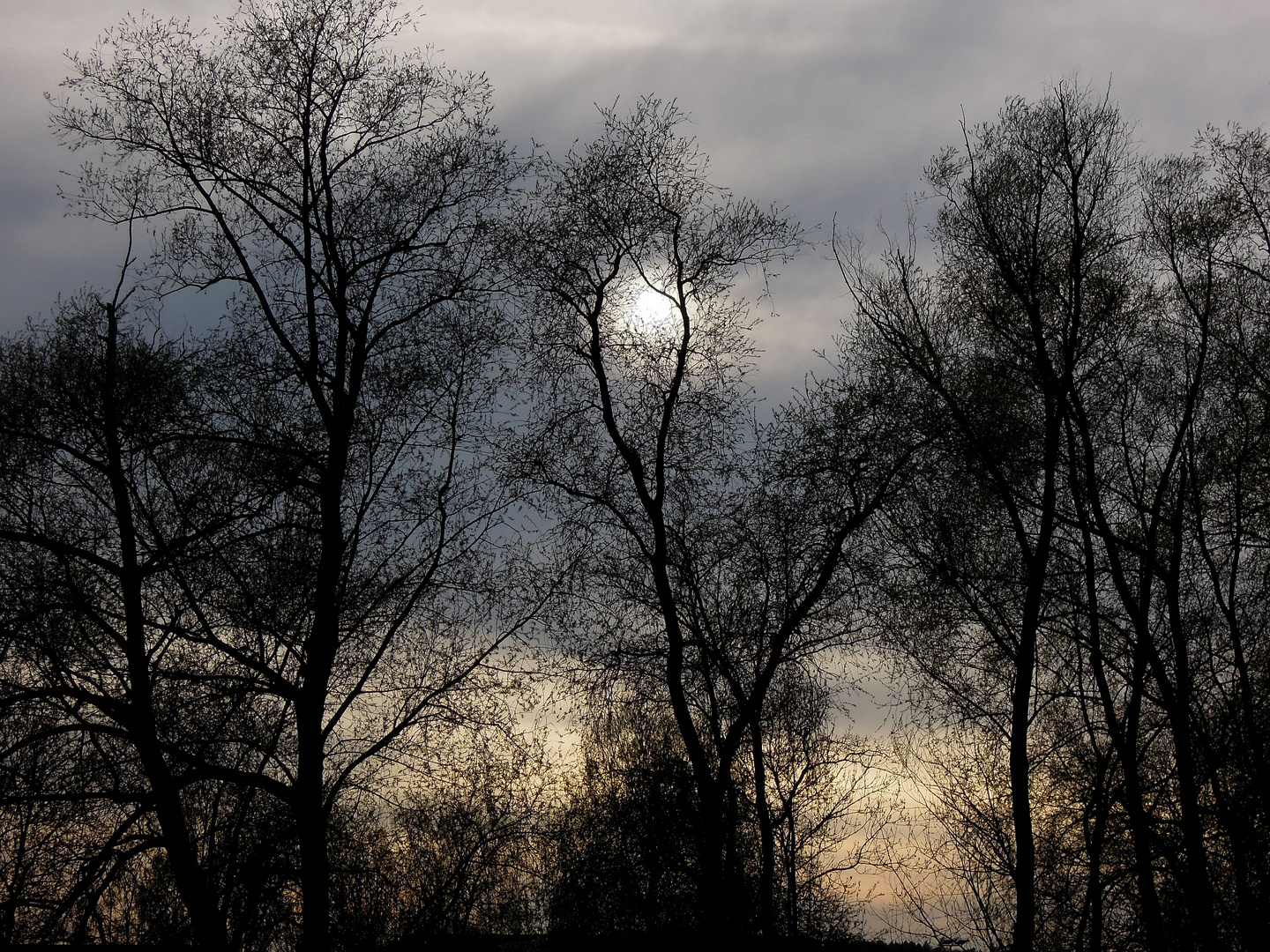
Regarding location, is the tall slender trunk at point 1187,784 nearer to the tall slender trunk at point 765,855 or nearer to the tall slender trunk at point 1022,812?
the tall slender trunk at point 1022,812

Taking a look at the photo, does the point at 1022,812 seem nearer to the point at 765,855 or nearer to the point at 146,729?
the point at 765,855

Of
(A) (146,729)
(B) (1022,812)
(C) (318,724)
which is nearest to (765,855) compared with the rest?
(B) (1022,812)

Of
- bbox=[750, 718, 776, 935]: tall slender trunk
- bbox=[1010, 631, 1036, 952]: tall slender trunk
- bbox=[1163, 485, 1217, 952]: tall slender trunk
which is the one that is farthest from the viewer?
bbox=[750, 718, 776, 935]: tall slender trunk

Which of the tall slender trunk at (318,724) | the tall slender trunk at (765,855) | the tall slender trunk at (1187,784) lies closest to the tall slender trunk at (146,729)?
the tall slender trunk at (318,724)

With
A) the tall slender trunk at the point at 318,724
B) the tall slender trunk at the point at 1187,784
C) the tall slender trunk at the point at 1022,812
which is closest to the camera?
the tall slender trunk at the point at 318,724

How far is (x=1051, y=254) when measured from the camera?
626 inches

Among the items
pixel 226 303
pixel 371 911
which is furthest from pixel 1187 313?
pixel 371 911

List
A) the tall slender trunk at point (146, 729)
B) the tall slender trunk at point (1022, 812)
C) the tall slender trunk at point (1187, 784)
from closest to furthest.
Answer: the tall slender trunk at point (146, 729), the tall slender trunk at point (1022, 812), the tall slender trunk at point (1187, 784)

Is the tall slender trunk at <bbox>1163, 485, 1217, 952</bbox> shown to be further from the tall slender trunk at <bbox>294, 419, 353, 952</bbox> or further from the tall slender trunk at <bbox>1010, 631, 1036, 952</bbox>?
the tall slender trunk at <bbox>294, 419, 353, 952</bbox>

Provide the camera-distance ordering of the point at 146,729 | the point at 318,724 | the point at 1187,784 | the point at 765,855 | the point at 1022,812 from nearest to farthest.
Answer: the point at 146,729 < the point at 318,724 < the point at 1022,812 < the point at 1187,784 < the point at 765,855

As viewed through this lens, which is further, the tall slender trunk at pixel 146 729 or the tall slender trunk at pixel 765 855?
the tall slender trunk at pixel 765 855

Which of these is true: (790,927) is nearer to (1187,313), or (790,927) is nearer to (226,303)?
(1187,313)

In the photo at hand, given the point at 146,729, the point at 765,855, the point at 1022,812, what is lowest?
the point at 765,855

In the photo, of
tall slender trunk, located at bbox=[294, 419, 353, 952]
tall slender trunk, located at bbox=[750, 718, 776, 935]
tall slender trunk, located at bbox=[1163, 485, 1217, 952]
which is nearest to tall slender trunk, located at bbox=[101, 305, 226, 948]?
tall slender trunk, located at bbox=[294, 419, 353, 952]
